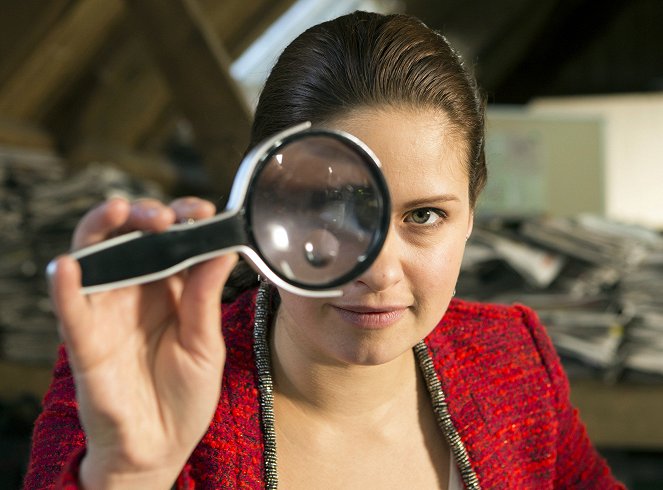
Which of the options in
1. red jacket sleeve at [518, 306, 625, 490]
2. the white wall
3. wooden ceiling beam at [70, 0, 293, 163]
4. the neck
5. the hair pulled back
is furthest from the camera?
the white wall

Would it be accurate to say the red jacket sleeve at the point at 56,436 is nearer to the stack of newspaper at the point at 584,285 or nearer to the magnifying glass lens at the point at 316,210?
the magnifying glass lens at the point at 316,210

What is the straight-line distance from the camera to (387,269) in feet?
4.15

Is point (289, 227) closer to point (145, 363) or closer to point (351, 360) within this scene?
point (145, 363)

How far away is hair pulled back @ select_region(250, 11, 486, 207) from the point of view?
134 centimetres

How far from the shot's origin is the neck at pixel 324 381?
57.7 inches

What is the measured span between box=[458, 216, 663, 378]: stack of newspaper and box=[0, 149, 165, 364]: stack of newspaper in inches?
49.8

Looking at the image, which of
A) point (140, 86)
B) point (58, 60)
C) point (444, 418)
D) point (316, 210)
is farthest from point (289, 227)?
point (140, 86)

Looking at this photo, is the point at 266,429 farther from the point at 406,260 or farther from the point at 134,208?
the point at 134,208

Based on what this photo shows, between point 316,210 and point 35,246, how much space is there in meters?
2.22

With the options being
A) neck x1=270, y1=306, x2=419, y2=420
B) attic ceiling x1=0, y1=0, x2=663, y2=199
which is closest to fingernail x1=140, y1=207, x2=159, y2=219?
neck x1=270, y1=306, x2=419, y2=420

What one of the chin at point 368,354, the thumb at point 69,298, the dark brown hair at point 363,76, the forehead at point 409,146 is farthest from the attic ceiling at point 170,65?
the thumb at point 69,298

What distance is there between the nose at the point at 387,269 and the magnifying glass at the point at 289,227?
0.89 ft

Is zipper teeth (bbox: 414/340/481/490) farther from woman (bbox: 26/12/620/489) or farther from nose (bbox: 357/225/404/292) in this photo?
nose (bbox: 357/225/404/292)

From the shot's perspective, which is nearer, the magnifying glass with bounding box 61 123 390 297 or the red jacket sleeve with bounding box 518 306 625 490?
the magnifying glass with bounding box 61 123 390 297
